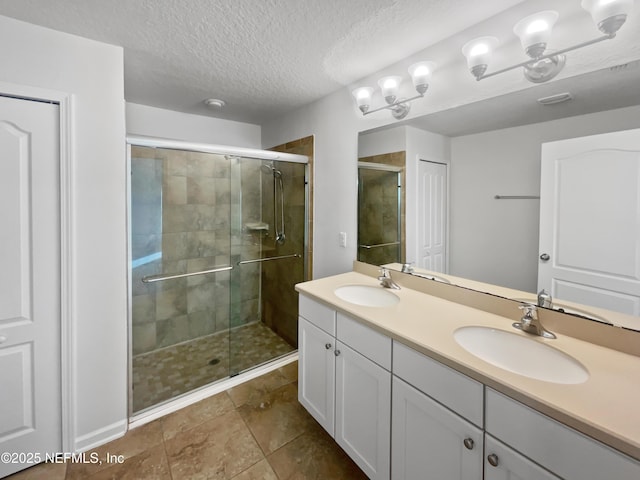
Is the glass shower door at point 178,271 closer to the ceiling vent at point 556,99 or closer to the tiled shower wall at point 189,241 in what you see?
the tiled shower wall at point 189,241

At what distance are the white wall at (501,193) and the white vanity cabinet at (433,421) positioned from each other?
0.64 meters

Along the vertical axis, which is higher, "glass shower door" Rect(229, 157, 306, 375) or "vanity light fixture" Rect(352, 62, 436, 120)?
"vanity light fixture" Rect(352, 62, 436, 120)

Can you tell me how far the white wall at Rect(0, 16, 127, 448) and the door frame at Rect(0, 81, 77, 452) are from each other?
0.04 feet

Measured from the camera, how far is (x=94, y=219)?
1.51 meters

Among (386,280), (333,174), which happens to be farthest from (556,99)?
(333,174)

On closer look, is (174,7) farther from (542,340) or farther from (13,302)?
(542,340)

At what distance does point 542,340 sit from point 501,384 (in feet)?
1.38

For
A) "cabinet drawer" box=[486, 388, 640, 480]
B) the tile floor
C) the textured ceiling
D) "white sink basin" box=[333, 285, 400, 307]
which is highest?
the textured ceiling

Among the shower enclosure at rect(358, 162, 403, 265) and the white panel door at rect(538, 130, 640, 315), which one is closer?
the white panel door at rect(538, 130, 640, 315)

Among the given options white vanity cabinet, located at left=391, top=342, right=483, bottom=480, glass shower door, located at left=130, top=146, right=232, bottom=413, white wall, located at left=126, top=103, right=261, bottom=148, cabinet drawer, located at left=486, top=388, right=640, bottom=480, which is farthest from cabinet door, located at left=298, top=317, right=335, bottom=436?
white wall, located at left=126, top=103, right=261, bottom=148

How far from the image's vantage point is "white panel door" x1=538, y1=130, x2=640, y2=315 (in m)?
0.99

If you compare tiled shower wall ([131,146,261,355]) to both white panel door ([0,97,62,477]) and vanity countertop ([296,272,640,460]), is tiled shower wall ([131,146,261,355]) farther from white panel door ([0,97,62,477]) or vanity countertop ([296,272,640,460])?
vanity countertop ([296,272,640,460])

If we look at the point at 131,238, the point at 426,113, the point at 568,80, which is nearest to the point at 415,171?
the point at 426,113

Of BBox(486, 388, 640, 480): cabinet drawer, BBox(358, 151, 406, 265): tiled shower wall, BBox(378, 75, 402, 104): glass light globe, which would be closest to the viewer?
BBox(486, 388, 640, 480): cabinet drawer
